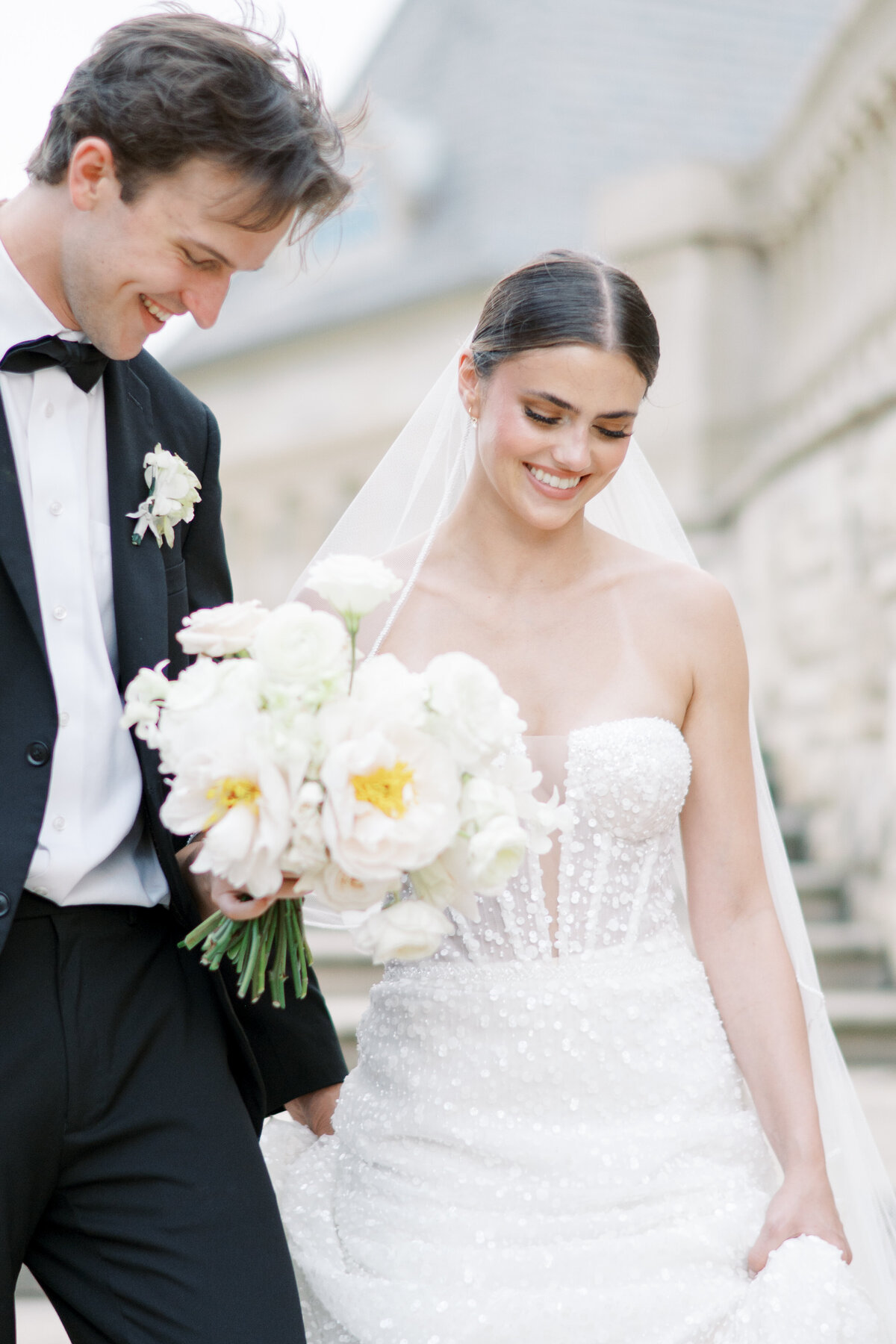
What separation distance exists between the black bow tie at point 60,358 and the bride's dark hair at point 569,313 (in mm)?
848

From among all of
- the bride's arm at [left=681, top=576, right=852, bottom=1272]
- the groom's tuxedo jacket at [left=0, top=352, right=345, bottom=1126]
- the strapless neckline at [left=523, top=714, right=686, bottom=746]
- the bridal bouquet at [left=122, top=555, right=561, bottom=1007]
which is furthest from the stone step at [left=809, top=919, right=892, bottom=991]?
the bridal bouquet at [left=122, top=555, right=561, bottom=1007]

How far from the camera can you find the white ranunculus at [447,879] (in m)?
1.97

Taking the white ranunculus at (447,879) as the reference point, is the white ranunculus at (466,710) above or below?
above

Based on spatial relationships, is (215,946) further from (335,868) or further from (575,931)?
(575,931)

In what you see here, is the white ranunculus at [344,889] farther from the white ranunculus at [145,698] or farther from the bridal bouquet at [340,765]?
the white ranunculus at [145,698]

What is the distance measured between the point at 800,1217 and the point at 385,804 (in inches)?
44.4

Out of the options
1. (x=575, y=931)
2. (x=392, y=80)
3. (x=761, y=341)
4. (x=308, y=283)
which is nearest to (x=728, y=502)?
(x=761, y=341)

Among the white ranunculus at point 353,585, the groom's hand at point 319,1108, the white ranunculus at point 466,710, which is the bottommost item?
the groom's hand at point 319,1108

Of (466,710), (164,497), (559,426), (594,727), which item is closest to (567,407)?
(559,426)

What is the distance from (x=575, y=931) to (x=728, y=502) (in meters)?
7.31

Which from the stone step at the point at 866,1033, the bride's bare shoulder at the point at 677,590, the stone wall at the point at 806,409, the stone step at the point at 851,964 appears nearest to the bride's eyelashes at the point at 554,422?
the bride's bare shoulder at the point at 677,590

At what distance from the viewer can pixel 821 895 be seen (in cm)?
667

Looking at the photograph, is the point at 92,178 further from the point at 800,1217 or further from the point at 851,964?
the point at 851,964

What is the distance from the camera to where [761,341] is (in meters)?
10.6
